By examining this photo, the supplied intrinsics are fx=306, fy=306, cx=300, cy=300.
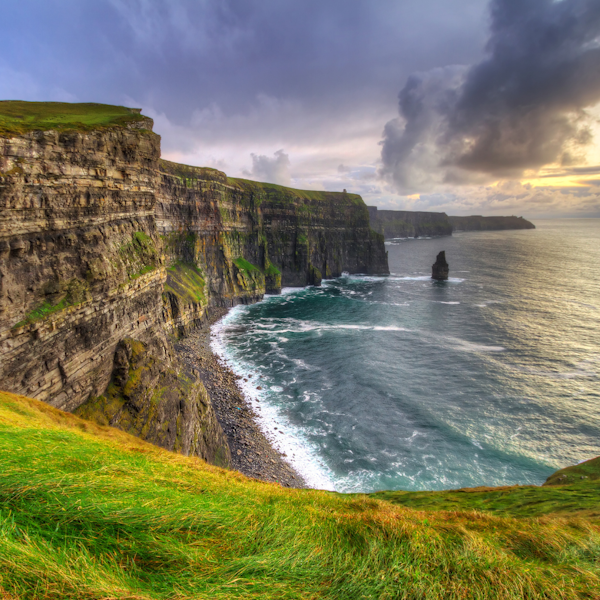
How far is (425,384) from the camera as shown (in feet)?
130

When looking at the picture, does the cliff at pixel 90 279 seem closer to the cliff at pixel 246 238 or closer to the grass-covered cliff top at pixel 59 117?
the grass-covered cliff top at pixel 59 117

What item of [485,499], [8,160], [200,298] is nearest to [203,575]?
[485,499]

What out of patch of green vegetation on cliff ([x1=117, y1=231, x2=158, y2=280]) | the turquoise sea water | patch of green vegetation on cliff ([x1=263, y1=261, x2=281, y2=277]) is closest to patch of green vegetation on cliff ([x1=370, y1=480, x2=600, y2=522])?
the turquoise sea water

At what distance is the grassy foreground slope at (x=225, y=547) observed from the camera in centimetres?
434

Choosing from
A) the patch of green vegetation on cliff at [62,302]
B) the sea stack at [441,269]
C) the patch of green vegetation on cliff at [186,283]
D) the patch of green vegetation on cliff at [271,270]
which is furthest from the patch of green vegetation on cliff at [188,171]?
the sea stack at [441,269]

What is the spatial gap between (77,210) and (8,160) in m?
4.01

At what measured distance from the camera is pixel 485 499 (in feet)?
47.3

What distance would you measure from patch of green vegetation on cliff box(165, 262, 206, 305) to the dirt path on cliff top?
30.3 ft

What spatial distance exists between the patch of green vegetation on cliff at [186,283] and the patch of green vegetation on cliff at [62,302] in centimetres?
3403

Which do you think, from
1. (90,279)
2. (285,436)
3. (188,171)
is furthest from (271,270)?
(90,279)

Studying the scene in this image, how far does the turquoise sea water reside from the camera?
91.7 feet

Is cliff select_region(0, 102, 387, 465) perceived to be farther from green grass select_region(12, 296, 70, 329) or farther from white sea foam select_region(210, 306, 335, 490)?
white sea foam select_region(210, 306, 335, 490)

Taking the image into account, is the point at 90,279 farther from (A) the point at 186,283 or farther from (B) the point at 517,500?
(A) the point at 186,283

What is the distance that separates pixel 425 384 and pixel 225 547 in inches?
1522
